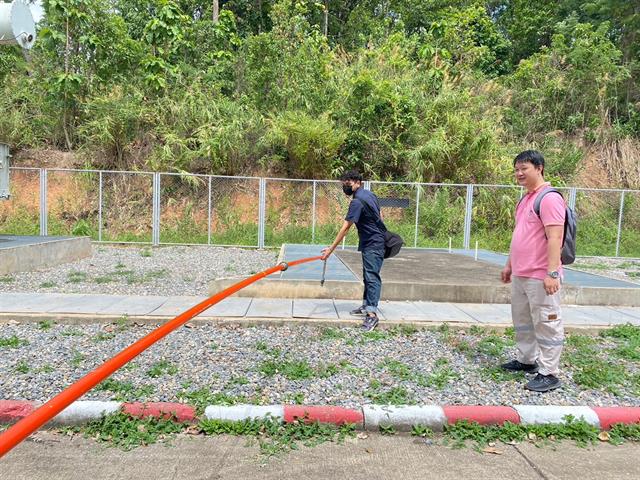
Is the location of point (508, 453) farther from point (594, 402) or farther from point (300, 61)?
point (300, 61)

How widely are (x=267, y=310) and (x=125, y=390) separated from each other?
2668 millimetres

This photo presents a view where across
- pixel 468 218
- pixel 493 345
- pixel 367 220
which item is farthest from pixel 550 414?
pixel 468 218

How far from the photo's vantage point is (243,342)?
17.0 feet

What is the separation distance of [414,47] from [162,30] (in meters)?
10.4

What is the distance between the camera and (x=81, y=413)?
138 inches

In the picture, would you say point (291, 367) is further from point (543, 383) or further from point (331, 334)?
point (543, 383)

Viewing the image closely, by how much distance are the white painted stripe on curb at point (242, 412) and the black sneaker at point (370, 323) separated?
2289 millimetres

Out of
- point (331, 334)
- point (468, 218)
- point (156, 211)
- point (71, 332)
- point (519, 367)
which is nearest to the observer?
point (519, 367)

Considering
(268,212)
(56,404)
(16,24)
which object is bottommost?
(56,404)

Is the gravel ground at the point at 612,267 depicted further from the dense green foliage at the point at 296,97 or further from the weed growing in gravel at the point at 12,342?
the weed growing in gravel at the point at 12,342

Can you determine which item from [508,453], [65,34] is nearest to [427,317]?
[508,453]

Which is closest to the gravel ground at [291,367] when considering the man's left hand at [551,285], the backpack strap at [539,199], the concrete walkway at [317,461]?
the concrete walkway at [317,461]

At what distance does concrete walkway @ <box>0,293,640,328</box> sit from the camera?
19.4 ft

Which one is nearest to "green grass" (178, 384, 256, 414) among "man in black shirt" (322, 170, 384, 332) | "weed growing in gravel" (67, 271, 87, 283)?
"man in black shirt" (322, 170, 384, 332)
